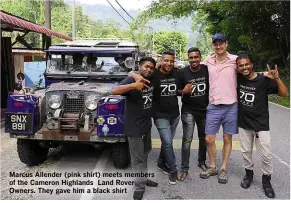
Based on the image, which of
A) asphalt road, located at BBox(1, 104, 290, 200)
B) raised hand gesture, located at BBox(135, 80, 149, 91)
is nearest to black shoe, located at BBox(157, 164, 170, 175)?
asphalt road, located at BBox(1, 104, 290, 200)

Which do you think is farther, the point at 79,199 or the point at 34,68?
the point at 34,68

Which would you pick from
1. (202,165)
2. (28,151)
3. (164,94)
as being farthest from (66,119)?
(202,165)

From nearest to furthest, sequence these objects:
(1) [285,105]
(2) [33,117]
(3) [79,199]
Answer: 1. (3) [79,199]
2. (2) [33,117]
3. (1) [285,105]

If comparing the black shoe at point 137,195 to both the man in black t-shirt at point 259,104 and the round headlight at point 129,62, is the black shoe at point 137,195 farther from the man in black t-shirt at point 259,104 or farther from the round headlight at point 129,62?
the round headlight at point 129,62

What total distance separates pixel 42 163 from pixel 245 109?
3.38m

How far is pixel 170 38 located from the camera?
3669 inches

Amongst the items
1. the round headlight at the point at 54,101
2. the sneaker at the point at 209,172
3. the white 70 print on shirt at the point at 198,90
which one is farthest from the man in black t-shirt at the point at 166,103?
the round headlight at the point at 54,101

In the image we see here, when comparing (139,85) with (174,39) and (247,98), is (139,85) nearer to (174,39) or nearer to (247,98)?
(247,98)

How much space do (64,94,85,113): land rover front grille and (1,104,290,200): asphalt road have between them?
0.91 metres

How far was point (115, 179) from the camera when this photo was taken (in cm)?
505

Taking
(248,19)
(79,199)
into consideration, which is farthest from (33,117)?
(248,19)

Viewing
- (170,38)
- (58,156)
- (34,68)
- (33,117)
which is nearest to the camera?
(33,117)

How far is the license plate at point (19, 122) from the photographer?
17.0 ft

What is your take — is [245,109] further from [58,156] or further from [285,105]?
[285,105]
